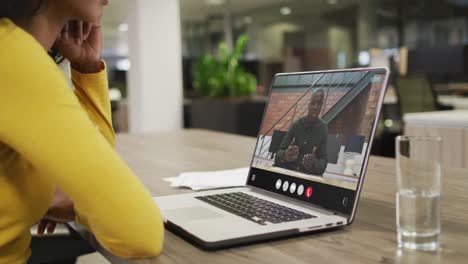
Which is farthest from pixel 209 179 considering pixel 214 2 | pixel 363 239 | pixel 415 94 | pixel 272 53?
pixel 214 2

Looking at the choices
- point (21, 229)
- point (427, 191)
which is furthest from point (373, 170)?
point (21, 229)

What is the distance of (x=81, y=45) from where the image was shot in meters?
1.07

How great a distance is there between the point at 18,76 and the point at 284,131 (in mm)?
487

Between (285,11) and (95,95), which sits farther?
(285,11)

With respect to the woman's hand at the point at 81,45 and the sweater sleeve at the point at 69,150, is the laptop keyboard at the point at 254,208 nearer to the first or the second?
the sweater sleeve at the point at 69,150

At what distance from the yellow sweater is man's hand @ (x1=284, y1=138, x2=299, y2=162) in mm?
312

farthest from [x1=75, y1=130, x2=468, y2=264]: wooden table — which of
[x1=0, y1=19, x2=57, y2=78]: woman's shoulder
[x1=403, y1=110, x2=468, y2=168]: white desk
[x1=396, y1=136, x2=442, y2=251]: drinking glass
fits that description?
[x1=403, y1=110, x2=468, y2=168]: white desk

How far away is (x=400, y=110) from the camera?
428cm

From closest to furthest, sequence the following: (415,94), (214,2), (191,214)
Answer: (191,214) → (415,94) → (214,2)

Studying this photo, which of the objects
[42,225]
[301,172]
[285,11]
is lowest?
[42,225]

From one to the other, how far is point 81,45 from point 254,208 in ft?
1.57

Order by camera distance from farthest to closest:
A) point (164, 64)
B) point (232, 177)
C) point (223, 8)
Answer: point (223, 8), point (164, 64), point (232, 177)

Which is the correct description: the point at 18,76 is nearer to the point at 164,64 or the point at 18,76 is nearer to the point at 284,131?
the point at 284,131

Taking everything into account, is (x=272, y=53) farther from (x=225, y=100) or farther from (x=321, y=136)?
(x=321, y=136)
